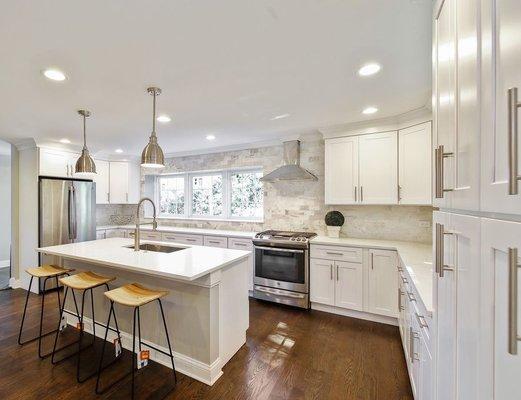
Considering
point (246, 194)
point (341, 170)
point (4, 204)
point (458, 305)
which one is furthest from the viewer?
point (4, 204)

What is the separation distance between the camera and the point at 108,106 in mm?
2551

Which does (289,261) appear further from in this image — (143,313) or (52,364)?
(52,364)

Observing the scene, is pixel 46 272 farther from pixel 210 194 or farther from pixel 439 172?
pixel 439 172

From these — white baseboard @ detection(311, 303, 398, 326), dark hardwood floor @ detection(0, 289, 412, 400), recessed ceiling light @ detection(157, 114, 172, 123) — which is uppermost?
recessed ceiling light @ detection(157, 114, 172, 123)

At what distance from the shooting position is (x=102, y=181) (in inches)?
Answer: 195

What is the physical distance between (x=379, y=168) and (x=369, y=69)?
1464 mm

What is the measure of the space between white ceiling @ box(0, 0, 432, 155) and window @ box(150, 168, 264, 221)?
161 centimetres

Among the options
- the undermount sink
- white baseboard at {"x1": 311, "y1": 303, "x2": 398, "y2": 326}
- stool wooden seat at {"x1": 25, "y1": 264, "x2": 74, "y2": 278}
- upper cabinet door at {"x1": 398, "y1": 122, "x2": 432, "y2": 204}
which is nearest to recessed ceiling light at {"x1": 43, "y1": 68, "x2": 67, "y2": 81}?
the undermount sink

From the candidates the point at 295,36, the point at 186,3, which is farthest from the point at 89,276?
the point at 295,36

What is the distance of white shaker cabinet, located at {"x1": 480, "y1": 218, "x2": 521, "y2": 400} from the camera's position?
0.46 metres

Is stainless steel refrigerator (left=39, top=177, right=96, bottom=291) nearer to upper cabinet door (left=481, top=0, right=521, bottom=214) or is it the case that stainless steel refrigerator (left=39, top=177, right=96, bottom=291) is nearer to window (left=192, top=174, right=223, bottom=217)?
window (left=192, top=174, right=223, bottom=217)

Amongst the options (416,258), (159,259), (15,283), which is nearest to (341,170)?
(416,258)

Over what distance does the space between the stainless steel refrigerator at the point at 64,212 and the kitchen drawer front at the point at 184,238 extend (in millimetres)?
1341

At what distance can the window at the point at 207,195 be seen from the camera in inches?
187
